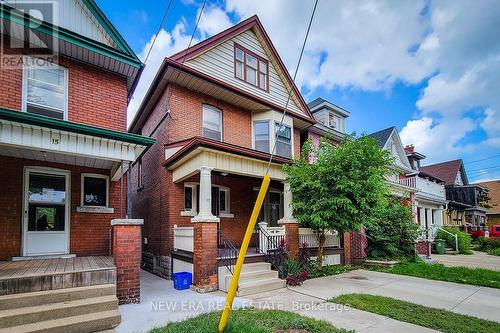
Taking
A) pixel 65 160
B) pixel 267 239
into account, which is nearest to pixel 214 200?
pixel 267 239

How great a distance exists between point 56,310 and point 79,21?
7.88m

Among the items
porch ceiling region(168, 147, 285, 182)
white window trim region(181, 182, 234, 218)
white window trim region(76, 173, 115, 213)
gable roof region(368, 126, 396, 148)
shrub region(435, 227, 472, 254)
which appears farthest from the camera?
gable roof region(368, 126, 396, 148)

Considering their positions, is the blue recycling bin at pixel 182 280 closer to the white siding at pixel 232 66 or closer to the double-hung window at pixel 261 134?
the double-hung window at pixel 261 134

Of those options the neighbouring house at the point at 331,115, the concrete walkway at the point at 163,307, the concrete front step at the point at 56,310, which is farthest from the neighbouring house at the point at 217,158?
the neighbouring house at the point at 331,115

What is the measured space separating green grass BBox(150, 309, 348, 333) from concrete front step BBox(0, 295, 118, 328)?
141cm

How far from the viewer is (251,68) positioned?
1352 centimetres

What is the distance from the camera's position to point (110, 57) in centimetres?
862

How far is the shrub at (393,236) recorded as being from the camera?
44.5 ft

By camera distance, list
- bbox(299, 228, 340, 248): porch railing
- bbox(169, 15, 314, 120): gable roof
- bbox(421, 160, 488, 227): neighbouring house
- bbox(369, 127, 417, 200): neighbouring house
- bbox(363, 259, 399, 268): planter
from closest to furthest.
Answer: bbox(169, 15, 314, 120): gable roof, bbox(299, 228, 340, 248): porch railing, bbox(363, 259, 399, 268): planter, bbox(369, 127, 417, 200): neighbouring house, bbox(421, 160, 488, 227): neighbouring house

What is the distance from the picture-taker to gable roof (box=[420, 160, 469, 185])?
3683 cm

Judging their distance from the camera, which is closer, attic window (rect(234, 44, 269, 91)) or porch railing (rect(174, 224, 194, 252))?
porch railing (rect(174, 224, 194, 252))

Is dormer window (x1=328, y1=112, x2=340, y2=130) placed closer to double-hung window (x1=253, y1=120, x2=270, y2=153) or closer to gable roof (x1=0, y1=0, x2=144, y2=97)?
double-hung window (x1=253, y1=120, x2=270, y2=153)

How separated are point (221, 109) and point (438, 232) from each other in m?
19.4

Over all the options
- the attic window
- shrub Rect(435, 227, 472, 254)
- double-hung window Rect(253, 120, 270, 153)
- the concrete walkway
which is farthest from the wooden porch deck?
shrub Rect(435, 227, 472, 254)
